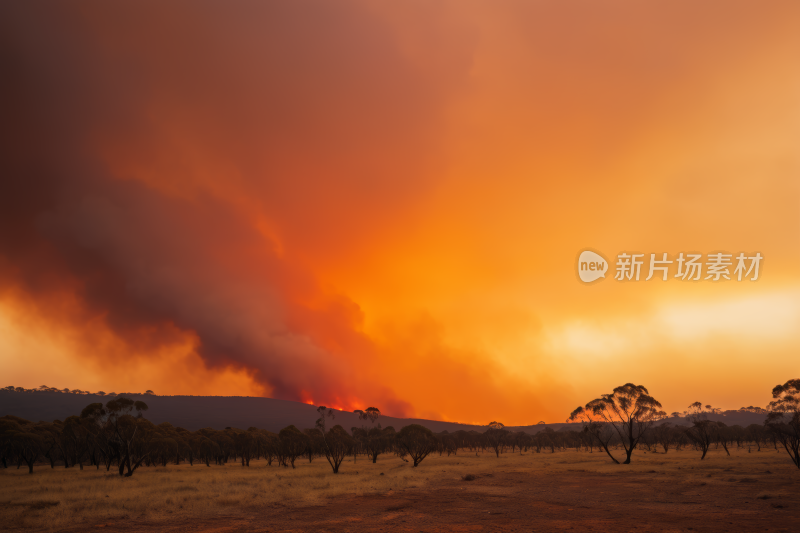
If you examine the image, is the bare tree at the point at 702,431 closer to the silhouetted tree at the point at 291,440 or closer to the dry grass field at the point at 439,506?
the dry grass field at the point at 439,506

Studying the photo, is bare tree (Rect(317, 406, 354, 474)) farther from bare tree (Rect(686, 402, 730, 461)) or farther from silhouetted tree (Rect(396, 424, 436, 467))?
bare tree (Rect(686, 402, 730, 461))

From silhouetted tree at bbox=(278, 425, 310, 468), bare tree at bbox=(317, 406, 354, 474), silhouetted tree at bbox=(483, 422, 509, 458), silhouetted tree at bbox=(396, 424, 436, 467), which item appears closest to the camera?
bare tree at bbox=(317, 406, 354, 474)

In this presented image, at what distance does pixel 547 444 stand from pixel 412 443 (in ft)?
375

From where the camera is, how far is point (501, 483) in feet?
132

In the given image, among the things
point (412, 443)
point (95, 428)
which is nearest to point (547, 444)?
point (412, 443)

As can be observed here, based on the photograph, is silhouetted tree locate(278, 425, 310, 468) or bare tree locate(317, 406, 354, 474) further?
silhouetted tree locate(278, 425, 310, 468)

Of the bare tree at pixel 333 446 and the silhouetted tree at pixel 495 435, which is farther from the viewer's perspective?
the silhouetted tree at pixel 495 435

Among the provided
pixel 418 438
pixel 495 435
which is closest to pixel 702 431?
pixel 418 438

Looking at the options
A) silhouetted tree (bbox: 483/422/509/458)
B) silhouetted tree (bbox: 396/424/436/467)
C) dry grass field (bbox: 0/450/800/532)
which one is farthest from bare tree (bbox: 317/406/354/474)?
silhouetted tree (bbox: 483/422/509/458)

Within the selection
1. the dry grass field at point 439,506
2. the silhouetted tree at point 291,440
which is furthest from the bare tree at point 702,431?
the silhouetted tree at point 291,440

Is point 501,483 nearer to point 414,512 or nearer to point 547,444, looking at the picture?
point 414,512

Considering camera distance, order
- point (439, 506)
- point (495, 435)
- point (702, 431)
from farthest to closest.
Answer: point (495, 435), point (702, 431), point (439, 506)

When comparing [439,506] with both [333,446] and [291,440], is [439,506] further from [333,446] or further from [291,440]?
[291,440]

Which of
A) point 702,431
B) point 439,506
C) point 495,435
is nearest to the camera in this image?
point 439,506
